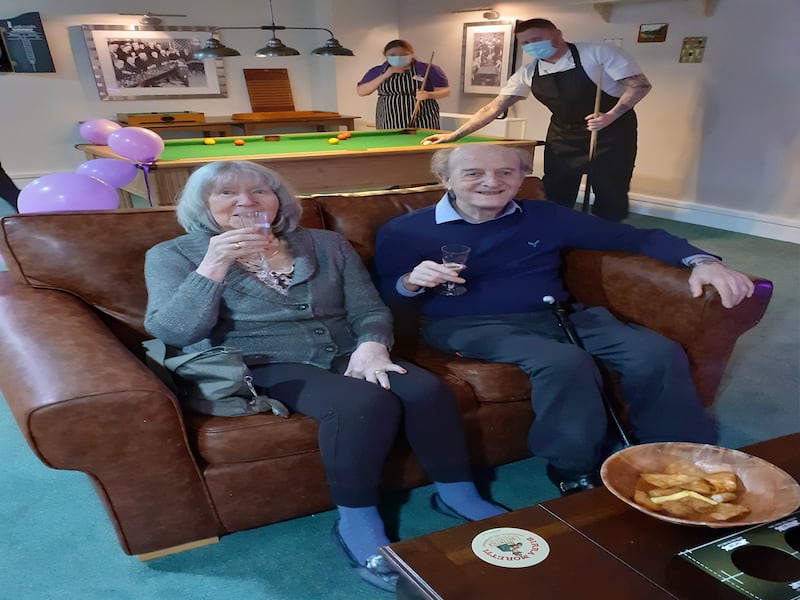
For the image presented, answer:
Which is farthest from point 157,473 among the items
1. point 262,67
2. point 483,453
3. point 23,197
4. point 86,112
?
point 262,67

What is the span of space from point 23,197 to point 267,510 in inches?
57.5

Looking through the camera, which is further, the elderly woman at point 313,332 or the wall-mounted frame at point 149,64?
the wall-mounted frame at point 149,64

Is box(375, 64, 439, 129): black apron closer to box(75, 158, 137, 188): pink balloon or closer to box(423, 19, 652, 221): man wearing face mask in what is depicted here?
box(423, 19, 652, 221): man wearing face mask

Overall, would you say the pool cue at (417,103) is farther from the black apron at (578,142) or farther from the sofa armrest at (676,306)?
the sofa armrest at (676,306)

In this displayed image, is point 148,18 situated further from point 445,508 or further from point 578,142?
point 445,508

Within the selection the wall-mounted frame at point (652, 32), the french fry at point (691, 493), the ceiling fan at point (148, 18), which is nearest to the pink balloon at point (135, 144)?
the french fry at point (691, 493)

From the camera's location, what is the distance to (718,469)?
3.69ft

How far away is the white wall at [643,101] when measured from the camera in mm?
4141

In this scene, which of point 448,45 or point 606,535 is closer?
point 606,535

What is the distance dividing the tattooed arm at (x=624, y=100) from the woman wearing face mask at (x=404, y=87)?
1368 mm

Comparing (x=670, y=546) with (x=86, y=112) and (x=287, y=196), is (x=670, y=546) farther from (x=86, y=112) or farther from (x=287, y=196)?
(x=86, y=112)

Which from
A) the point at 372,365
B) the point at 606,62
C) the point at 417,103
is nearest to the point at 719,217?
the point at 606,62

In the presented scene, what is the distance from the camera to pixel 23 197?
211 cm

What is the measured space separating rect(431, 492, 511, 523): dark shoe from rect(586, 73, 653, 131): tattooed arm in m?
2.88
